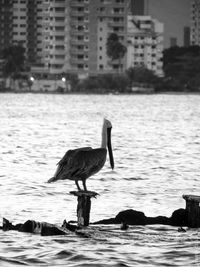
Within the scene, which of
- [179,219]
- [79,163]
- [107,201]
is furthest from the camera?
[107,201]

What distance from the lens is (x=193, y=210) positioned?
18.4 meters

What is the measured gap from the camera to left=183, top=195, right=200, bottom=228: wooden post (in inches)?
710

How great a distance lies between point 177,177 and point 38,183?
4991 mm

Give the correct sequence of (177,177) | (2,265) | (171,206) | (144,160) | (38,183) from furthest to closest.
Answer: (144,160) < (177,177) < (38,183) < (171,206) < (2,265)

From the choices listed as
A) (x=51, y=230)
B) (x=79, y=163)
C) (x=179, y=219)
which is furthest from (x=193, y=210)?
(x=51, y=230)

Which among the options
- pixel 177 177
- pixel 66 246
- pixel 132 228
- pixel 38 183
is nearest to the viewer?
pixel 66 246

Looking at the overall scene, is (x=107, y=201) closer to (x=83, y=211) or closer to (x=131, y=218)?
(x=131, y=218)

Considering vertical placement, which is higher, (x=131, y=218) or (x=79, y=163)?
(x=79, y=163)

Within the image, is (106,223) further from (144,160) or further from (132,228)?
(144,160)

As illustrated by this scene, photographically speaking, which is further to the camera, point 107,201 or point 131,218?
point 107,201

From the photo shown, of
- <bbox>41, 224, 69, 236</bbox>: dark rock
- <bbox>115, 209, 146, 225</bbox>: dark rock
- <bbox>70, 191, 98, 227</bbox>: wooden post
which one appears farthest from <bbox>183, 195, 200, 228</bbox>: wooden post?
<bbox>41, 224, 69, 236</bbox>: dark rock

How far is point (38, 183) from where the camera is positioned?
30125 mm

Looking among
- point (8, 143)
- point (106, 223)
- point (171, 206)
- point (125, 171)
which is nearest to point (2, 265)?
point (106, 223)

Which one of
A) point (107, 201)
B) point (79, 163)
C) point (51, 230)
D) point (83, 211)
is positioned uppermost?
point (79, 163)
